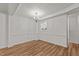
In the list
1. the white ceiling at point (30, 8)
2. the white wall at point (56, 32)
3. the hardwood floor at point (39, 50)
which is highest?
the white ceiling at point (30, 8)

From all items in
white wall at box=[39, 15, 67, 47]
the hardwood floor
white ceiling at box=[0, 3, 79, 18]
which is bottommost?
the hardwood floor

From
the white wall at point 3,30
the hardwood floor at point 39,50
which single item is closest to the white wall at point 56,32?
the hardwood floor at point 39,50

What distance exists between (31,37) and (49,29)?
0.39m

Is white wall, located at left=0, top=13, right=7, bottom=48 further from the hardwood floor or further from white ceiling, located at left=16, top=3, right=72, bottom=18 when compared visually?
white ceiling, located at left=16, top=3, right=72, bottom=18

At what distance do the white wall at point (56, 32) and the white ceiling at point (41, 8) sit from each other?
0.16m

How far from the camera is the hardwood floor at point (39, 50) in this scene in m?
1.71

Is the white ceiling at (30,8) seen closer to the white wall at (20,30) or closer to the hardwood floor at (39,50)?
the white wall at (20,30)

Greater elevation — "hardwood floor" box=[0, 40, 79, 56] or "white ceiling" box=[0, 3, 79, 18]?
→ "white ceiling" box=[0, 3, 79, 18]

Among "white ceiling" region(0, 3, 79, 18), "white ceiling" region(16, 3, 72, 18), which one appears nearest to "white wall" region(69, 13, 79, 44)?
"white ceiling" region(0, 3, 79, 18)

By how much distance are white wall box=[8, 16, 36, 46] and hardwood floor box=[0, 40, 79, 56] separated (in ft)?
0.34

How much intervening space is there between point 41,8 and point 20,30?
59cm

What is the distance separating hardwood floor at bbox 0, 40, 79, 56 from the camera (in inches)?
67.4

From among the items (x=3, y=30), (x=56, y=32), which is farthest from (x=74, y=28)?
(x=3, y=30)

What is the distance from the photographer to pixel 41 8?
1.74 m
